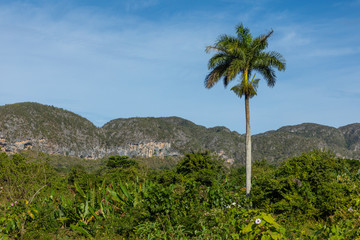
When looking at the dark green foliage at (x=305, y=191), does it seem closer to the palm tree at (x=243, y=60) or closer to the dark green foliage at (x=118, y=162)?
the palm tree at (x=243, y=60)

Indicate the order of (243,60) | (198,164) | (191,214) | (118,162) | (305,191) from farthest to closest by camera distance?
(118,162) < (198,164) < (243,60) < (305,191) < (191,214)

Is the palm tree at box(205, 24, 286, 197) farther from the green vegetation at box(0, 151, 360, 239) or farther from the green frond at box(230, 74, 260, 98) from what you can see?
the green vegetation at box(0, 151, 360, 239)

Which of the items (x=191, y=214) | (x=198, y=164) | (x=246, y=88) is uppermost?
(x=246, y=88)

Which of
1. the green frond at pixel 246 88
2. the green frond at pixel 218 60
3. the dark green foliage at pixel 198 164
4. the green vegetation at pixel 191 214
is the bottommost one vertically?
the green vegetation at pixel 191 214

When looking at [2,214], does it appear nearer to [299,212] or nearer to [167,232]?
[167,232]

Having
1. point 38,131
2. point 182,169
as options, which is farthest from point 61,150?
point 182,169

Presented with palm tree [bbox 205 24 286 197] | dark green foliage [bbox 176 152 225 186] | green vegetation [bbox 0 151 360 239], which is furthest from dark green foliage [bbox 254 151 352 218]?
dark green foliage [bbox 176 152 225 186]

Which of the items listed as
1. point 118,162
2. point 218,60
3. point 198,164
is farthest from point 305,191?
point 118,162

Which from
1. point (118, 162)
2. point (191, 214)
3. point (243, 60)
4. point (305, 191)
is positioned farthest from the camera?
point (118, 162)

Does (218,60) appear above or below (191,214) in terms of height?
above

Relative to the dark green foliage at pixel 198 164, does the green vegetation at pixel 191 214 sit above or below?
below

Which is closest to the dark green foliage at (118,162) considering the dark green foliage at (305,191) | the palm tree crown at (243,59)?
the palm tree crown at (243,59)

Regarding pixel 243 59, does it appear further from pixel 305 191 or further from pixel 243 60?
pixel 305 191

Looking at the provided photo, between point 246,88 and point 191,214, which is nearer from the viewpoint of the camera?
point 191,214
